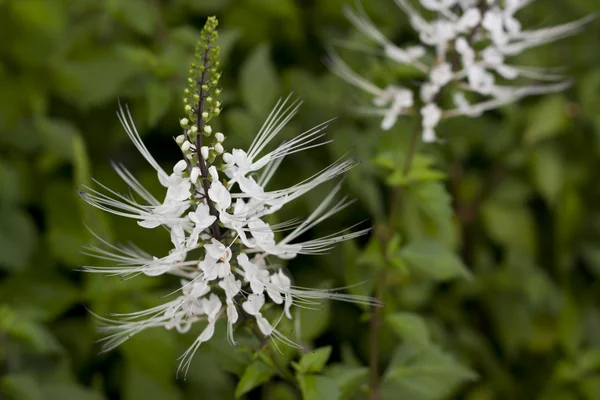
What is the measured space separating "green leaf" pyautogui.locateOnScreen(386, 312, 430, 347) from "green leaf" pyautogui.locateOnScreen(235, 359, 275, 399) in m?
0.34

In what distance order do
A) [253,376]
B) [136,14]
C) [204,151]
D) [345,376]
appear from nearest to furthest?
[204,151]
[253,376]
[345,376]
[136,14]

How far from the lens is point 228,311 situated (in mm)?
837

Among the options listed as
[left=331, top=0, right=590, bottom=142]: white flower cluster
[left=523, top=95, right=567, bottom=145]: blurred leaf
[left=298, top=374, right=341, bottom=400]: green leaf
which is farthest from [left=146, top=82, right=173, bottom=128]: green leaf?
[left=523, top=95, right=567, bottom=145]: blurred leaf

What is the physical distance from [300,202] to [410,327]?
62 centimetres

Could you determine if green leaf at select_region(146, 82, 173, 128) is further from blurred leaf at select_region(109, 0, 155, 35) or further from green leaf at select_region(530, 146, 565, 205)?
green leaf at select_region(530, 146, 565, 205)

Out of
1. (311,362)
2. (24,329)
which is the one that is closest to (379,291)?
(311,362)

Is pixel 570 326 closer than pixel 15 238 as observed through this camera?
No

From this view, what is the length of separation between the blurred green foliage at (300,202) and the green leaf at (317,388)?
330 mm

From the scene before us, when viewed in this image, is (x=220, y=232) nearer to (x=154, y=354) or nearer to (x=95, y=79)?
(x=154, y=354)

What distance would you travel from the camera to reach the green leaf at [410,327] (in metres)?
1.22

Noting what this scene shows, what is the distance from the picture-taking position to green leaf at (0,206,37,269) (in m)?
1.69

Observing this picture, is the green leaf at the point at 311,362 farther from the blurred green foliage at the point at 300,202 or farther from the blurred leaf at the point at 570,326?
the blurred leaf at the point at 570,326

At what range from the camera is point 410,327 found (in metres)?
1.24

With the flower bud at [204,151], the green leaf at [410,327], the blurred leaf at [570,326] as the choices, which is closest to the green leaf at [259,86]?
the green leaf at [410,327]
